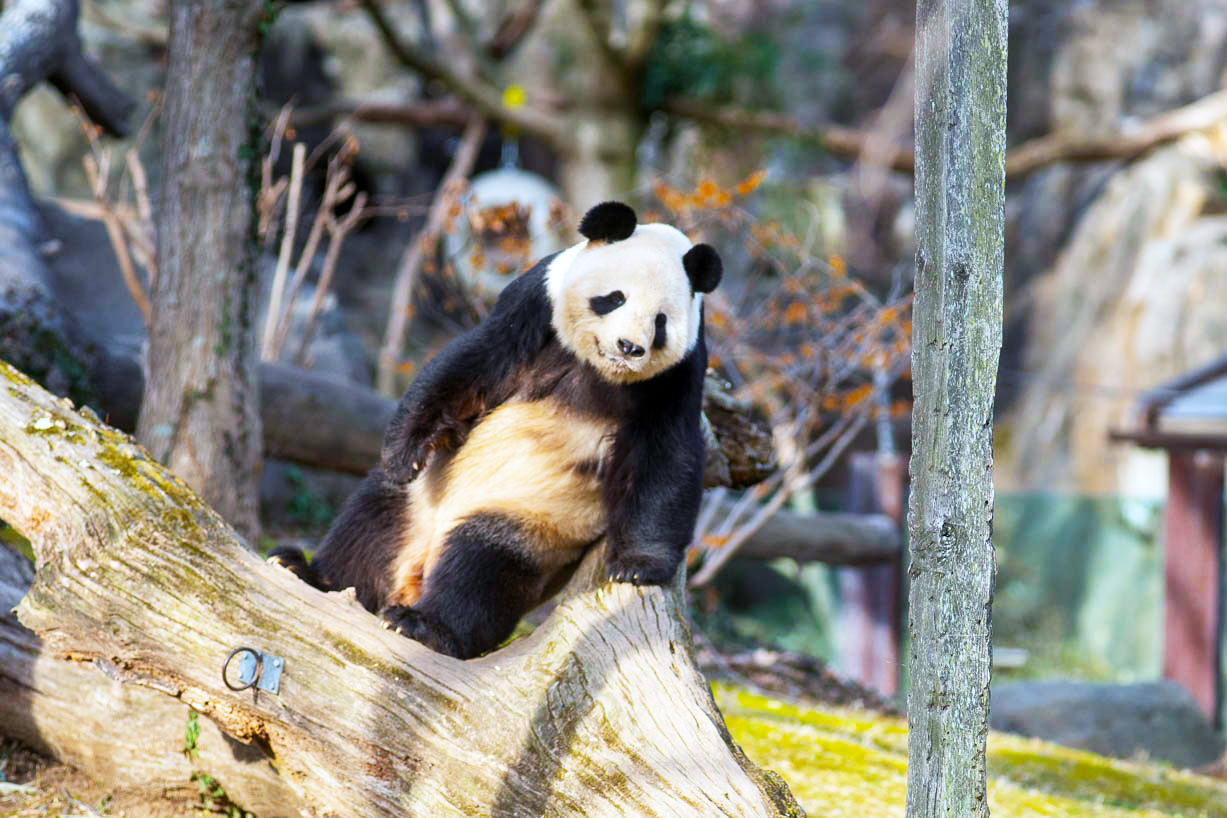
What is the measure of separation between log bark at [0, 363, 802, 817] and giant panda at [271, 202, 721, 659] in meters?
0.31

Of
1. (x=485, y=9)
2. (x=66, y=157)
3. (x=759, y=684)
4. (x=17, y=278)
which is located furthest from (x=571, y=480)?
(x=485, y=9)

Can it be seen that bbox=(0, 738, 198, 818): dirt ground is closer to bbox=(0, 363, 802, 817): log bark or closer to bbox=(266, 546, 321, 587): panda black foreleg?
bbox=(0, 363, 802, 817): log bark

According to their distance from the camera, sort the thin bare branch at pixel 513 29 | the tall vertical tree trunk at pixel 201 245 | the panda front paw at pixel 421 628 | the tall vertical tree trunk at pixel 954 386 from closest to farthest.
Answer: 1. the tall vertical tree trunk at pixel 954 386
2. the panda front paw at pixel 421 628
3. the tall vertical tree trunk at pixel 201 245
4. the thin bare branch at pixel 513 29

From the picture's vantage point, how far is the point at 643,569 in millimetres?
2889

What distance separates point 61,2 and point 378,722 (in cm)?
542

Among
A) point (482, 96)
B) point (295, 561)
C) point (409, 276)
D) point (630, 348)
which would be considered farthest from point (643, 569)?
point (482, 96)

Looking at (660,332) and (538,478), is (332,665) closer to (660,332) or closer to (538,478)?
(538,478)

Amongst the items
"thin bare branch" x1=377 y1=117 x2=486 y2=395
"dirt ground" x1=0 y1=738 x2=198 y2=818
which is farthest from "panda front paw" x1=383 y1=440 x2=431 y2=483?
"thin bare branch" x1=377 y1=117 x2=486 y2=395

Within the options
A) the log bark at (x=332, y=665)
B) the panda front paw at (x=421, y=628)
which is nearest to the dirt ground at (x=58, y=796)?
the log bark at (x=332, y=665)

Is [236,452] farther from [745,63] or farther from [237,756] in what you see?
[745,63]

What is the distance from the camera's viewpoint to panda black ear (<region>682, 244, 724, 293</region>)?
304 centimetres

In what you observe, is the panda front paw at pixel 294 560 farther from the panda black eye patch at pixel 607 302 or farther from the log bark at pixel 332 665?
the panda black eye patch at pixel 607 302

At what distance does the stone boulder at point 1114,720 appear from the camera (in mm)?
6629

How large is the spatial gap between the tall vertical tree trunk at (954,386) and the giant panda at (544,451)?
2.95ft
